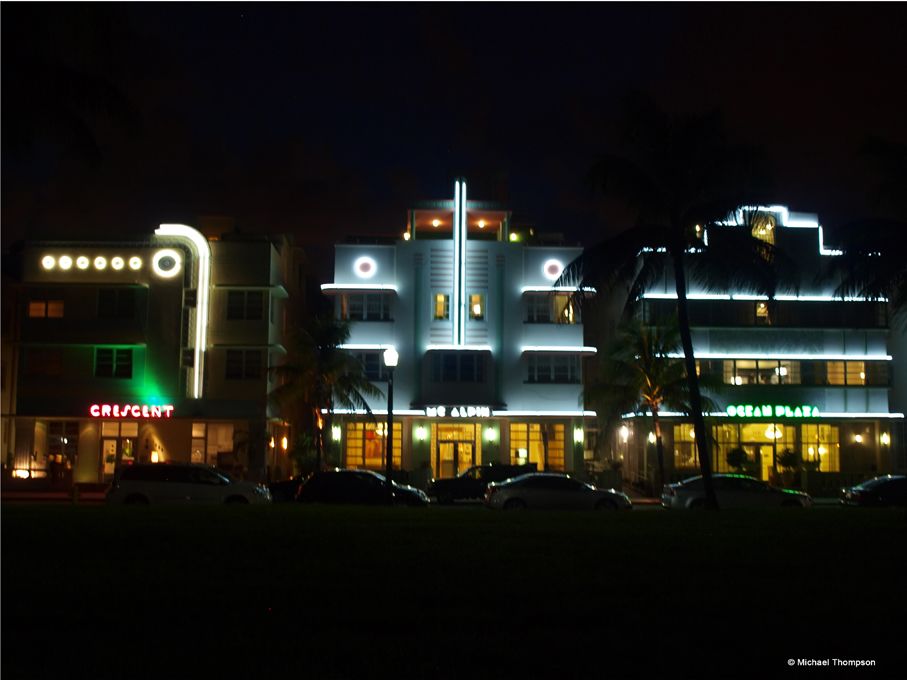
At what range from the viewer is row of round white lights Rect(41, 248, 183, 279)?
4656cm

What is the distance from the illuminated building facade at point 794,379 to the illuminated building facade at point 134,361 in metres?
20.2

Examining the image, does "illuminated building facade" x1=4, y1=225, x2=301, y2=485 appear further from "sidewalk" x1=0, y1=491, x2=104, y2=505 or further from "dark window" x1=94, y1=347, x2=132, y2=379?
"sidewalk" x1=0, y1=491, x2=104, y2=505

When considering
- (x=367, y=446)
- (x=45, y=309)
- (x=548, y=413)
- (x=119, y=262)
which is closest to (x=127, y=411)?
(x=45, y=309)

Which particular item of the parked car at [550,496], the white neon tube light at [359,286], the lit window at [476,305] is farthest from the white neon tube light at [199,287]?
the parked car at [550,496]

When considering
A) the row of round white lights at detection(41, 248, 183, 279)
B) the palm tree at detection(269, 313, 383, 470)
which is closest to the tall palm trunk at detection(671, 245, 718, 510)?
the palm tree at detection(269, 313, 383, 470)

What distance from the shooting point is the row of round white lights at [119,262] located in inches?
1833

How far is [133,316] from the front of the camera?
1844 inches

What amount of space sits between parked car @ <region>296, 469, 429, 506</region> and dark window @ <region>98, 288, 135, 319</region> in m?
18.9

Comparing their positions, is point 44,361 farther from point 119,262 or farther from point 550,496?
point 550,496

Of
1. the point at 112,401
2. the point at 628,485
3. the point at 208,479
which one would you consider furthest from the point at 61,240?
the point at 628,485

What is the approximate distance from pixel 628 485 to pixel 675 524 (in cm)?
3209

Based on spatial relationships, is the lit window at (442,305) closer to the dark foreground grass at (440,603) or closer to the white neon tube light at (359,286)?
the white neon tube light at (359,286)

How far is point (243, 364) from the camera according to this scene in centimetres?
4822

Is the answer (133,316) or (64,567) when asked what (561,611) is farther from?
(133,316)
